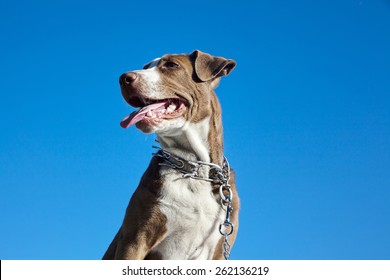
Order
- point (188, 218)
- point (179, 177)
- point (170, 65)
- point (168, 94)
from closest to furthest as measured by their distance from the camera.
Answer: point (188, 218), point (179, 177), point (168, 94), point (170, 65)

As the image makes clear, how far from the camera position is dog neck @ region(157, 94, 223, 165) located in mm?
5680

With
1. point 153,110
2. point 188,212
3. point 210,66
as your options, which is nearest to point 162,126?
point 153,110

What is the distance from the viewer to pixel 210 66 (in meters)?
6.09

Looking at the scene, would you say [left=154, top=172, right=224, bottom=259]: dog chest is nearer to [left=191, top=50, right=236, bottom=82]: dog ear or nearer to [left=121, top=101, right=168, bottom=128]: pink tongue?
[left=121, top=101, right=168, bottom=128]: pink tongue

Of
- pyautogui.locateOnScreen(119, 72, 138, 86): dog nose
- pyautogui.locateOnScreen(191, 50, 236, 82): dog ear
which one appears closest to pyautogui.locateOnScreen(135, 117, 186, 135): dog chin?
pyautogui.locateOnScreen(119, 72, 138, 86): dog nose

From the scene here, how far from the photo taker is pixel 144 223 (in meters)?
5.31

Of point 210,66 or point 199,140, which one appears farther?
point 210,66

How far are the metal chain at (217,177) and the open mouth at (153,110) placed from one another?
43 centimetres

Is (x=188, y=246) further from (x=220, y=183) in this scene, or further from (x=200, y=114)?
(x=200, y=114)

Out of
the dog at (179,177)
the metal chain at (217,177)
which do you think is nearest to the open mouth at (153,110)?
the dog at (179,177)

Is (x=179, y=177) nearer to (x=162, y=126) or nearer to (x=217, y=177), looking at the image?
(x=217, y=177)

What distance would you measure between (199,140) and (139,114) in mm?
708
